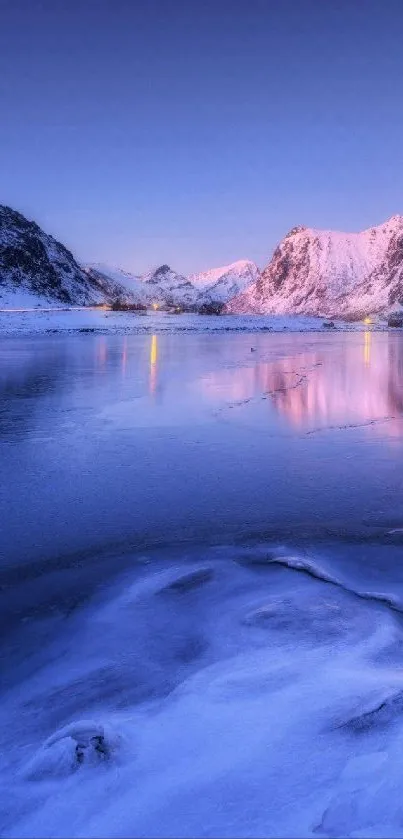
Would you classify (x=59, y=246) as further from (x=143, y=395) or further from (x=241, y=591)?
(x=241, y=591)

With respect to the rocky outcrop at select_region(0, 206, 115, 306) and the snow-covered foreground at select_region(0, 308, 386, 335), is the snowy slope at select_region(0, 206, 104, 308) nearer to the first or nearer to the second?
the rocky outcrop at select_region(0, 206, 115, 306)

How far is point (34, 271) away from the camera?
120 metres

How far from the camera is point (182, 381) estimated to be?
16.1 m

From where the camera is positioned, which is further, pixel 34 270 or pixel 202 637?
pixel 34 270

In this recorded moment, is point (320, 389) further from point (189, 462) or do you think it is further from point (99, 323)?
point (99, 323)

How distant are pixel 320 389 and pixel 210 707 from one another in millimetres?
11357

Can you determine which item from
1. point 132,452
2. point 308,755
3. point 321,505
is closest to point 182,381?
point 132,452

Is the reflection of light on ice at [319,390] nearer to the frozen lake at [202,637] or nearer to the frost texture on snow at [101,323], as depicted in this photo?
the frozen lake at [202,637]

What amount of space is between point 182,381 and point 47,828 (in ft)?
46.8

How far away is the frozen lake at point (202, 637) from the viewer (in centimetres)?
221

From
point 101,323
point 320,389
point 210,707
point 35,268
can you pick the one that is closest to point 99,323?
point 101,323

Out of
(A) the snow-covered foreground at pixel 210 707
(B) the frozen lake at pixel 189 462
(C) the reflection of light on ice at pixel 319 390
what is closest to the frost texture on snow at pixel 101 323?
(C) the reflection of light on ice at pixel 319 390

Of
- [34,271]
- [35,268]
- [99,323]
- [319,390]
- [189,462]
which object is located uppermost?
[35,268]

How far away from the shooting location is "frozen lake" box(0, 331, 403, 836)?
2205mm
